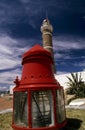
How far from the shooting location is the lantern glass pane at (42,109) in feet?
19.0

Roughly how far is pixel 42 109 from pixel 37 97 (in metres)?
0.40

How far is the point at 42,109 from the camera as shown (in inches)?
232

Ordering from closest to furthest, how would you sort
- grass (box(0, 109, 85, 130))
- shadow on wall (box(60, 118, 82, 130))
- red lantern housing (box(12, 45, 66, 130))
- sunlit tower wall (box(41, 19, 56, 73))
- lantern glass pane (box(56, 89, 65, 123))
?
red lantern housing (box(12, 45, 66, 130))
lantern glass pane (box(56, 89, 65, 123))
shadow on wall (box(60, 118, 82, 130))
grass (box(0, 109, 85, 130))
sunlit tower wall (box(41, 19, 56, 73))

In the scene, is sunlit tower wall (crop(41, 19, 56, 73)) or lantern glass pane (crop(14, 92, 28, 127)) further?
sunlit tower wall (crop(41, 19, 56, 73))

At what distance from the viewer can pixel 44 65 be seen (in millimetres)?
6250

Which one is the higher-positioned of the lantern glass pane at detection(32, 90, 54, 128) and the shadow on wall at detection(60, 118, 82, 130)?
the lantern glass pane at detection(32, 90, 54, 128)

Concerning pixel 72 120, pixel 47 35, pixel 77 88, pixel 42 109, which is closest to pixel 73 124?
pixel 72 120

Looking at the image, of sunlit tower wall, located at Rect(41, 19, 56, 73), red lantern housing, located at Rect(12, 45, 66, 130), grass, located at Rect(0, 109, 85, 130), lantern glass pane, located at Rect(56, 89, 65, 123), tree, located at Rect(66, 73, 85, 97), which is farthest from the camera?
sunlit tower wall, located at Rect(41, 19, 56, 73)

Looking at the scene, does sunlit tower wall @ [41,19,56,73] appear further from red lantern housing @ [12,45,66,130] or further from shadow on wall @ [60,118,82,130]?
red lantern housing @ [12,45,66,130]

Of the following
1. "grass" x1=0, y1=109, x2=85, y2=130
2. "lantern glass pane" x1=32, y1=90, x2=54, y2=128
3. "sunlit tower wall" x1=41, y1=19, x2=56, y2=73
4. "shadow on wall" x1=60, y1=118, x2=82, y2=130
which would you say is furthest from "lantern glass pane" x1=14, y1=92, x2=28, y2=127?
"sunlit tower wall" x1=41, y1=19, x2=56, y2=73

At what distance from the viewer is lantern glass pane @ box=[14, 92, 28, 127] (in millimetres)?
5844

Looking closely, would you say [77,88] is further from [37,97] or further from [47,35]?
[47,35]

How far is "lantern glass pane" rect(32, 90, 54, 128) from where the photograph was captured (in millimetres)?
5781

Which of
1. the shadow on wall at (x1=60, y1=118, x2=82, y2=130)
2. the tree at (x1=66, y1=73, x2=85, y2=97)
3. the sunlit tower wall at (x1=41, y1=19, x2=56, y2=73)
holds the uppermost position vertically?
the sunlit tower wall at (x1=41, y1=19, x2=56, y2=73)
